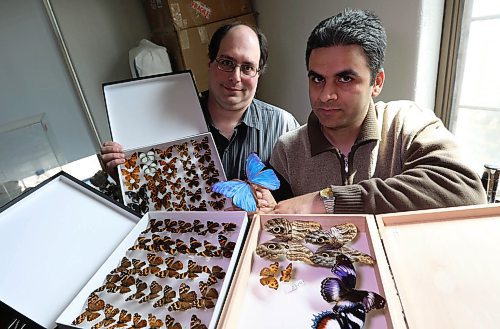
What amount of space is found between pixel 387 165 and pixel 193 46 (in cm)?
163

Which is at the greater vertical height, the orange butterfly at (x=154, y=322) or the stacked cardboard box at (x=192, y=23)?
the stacked cardboard box at (x=192, y=23)

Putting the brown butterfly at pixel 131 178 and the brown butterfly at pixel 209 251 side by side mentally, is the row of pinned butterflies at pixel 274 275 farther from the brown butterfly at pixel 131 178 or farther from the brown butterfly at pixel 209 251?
the brown butterfly at pixel 131 178

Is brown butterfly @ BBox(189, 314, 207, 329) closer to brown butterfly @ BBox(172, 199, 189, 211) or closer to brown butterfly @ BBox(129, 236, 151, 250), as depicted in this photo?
brown butterfly @ BBox(129, 236, 151, 250)

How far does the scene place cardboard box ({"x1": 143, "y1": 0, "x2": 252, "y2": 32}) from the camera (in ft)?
6.48

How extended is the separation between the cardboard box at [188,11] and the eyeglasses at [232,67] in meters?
0.90

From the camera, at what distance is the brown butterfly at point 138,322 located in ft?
1.89

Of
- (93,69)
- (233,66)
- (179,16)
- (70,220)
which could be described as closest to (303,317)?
(70,220)

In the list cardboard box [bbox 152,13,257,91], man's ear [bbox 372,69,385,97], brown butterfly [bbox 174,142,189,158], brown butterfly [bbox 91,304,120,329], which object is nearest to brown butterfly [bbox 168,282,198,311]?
brown butterfly [bbox 91,304,120,329]

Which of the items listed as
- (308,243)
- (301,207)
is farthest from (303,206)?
(308,243)

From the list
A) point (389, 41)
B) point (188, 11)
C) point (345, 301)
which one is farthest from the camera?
point (188, 11)

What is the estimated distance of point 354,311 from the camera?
50 centimetres

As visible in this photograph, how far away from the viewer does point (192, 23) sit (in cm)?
204

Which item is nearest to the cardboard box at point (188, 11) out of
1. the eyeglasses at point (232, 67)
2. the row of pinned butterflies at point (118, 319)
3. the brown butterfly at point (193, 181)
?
the eyeglasses at point (232, 67)

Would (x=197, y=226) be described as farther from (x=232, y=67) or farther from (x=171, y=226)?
(x=232, y=67)
